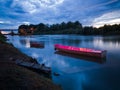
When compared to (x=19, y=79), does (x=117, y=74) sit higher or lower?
lower

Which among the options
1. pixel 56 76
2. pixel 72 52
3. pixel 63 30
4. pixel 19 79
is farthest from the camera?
pixel 63 30

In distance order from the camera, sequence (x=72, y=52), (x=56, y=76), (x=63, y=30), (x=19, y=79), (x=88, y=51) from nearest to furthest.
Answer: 1. (x=19, y=79)
2. (x=56, y=76)
3. (x=88, y=51)
4. (x=72, y=52)
5. (x=63, y=30)

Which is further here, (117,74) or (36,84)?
(117,74)

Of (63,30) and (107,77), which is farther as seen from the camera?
(63,30)

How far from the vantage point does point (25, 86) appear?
9320 millimetres

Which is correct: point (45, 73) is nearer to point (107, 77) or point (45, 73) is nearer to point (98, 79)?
point (98, 79)

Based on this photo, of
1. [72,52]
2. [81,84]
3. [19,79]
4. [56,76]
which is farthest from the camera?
[72,52]

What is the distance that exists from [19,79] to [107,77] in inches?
442

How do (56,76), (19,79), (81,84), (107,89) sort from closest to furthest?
(19,79), (107,89), (81,84), (56,76)

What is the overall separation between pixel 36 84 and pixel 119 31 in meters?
123

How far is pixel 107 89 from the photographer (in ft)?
47.4

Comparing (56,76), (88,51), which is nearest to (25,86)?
(56,76)

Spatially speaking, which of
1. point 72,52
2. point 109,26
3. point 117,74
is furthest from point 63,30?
point 117,74

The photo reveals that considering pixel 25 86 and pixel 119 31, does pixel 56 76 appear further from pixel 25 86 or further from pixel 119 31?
pixel 119 31
